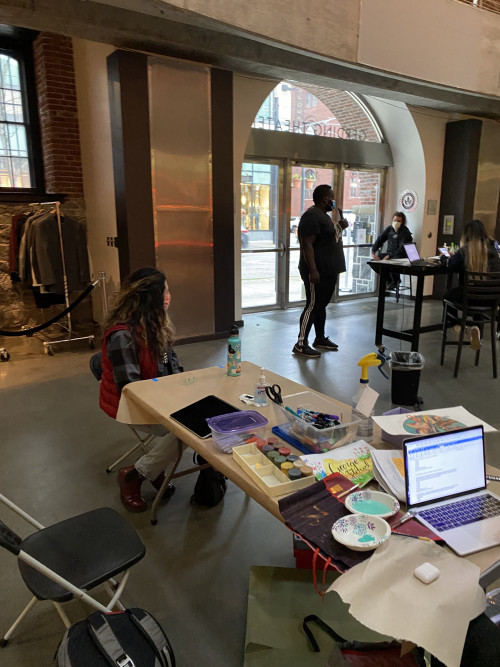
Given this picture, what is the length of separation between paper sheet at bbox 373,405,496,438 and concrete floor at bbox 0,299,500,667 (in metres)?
0.75

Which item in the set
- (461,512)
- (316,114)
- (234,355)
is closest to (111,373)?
(234,355)

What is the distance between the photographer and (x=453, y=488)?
1.37m

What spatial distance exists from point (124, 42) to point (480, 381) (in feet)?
15.3

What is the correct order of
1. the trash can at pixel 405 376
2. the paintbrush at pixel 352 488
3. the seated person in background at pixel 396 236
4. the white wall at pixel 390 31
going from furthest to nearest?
1. the seated person in background at pixel 396 236
2. the white wall at pixel 390 31
3. the trash can at pixel 405 376
4. the paintbrush at pixel 352 488

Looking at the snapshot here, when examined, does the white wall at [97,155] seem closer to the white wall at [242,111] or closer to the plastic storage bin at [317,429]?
the white wall at [242,111]

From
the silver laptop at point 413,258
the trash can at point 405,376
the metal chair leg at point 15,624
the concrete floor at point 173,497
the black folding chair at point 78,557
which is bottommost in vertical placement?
the concrete floor at point 173,497

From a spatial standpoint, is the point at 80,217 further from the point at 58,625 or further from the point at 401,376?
the point at 58,625

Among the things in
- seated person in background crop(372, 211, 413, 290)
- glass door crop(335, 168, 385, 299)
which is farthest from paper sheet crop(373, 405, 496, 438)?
glass door crop(335, 168, 385, 299)

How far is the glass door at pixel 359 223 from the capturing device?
825cm

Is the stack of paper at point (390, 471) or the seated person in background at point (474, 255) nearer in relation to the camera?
the stack of paper at point (390, 471)

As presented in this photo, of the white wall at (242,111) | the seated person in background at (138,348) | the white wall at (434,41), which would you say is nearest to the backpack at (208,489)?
the seated person in background at (138,348)

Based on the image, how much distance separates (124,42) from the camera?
465cm

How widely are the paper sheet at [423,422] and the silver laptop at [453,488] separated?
0.22 meters

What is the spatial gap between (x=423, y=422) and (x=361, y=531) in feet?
2.07
